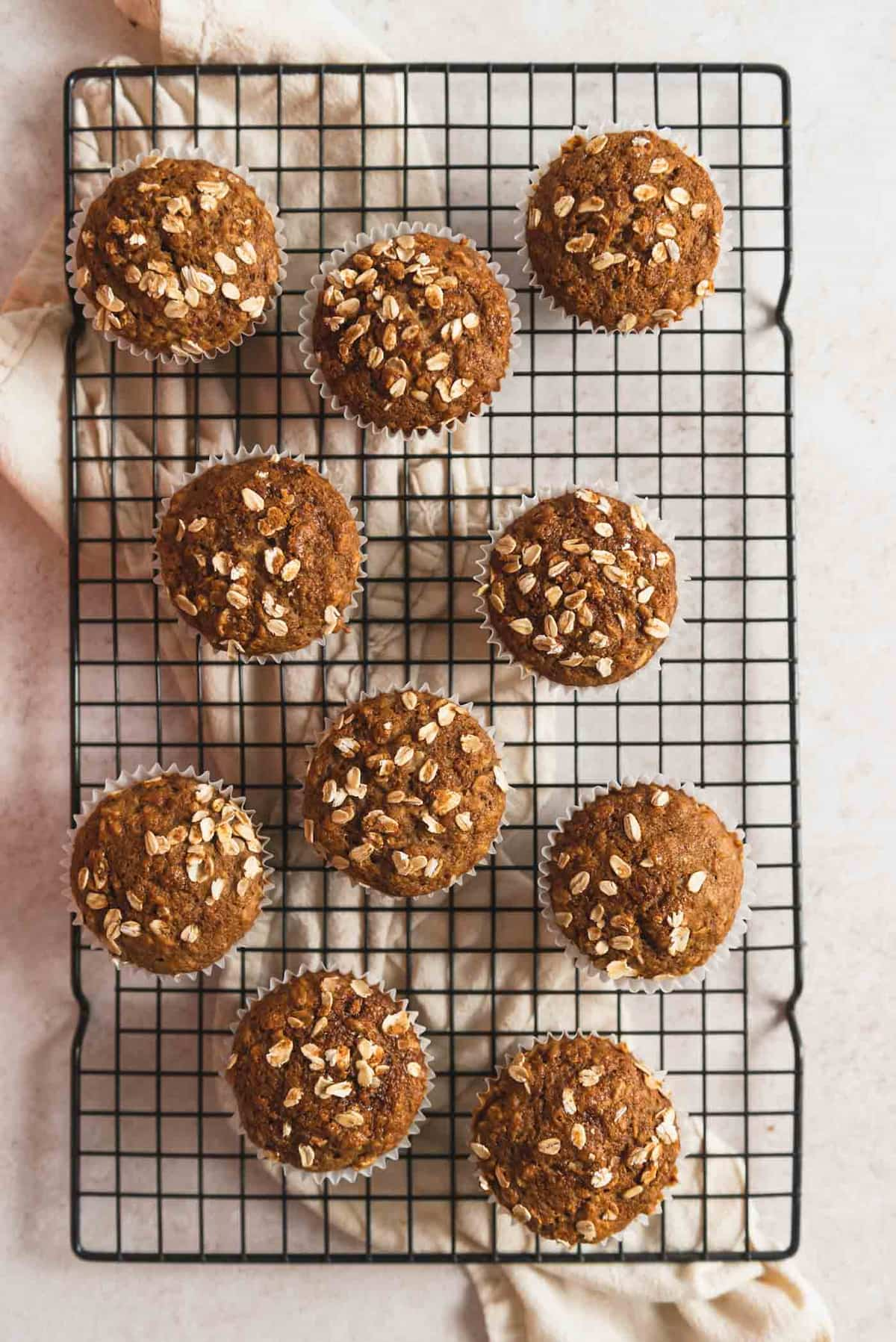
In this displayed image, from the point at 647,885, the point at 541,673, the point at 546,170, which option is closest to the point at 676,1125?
the point at 647,885

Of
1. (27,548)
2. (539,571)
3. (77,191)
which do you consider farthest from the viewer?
(27,548)

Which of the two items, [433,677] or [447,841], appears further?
[433,677]

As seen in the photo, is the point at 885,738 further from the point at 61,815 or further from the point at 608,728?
the point at 61,815

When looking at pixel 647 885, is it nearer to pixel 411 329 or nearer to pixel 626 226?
pixel 411 329

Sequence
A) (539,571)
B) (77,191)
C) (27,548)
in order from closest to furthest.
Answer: (539,571), (77,191), (27,548)

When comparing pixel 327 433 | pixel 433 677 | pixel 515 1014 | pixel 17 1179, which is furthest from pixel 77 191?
pixel 17 1179

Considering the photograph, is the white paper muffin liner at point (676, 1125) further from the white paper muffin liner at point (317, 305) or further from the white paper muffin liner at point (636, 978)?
the white paper muffin liner at point (317, 305)

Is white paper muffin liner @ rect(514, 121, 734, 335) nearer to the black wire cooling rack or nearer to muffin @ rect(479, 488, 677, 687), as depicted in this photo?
the black wire cooling rack

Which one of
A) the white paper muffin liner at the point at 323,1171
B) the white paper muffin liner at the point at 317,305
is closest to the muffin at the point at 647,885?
the white paper muffin liner at the point at 323,1171
